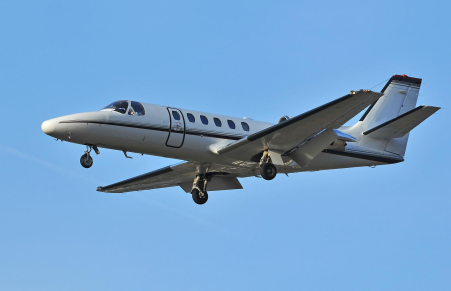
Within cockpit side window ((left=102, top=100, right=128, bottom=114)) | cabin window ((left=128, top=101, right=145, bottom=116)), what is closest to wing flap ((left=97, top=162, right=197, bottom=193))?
cabin window ((left=128, top=101, right=145, bottom=116))

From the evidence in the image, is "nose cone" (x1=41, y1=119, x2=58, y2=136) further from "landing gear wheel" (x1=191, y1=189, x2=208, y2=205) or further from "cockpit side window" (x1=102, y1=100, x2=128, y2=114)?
"landing gear wheel" (x1=191, y1=189, x2=208, y2=205)

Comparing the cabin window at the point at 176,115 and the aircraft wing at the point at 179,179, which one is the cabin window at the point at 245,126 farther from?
the cabin window at the point at 176,115

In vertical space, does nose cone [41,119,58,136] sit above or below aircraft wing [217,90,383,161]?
below

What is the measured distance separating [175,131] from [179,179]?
20.6 feet

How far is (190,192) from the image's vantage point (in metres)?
Result: 33.4

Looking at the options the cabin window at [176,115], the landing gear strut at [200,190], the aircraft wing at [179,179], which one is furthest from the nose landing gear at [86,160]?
the landing gear strut at [200,190]

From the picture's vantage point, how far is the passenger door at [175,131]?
27.2m

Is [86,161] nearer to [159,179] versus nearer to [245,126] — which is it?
[159,179]

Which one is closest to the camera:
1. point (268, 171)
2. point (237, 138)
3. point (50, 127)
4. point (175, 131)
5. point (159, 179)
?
point (50, 127)

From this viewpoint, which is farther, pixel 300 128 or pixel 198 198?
pixel 198 198

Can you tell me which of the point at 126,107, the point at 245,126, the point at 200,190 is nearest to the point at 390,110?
the point at 245,126

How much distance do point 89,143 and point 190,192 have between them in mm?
8103

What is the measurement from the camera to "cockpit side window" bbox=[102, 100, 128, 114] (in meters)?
26.9

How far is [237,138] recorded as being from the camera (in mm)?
28781
